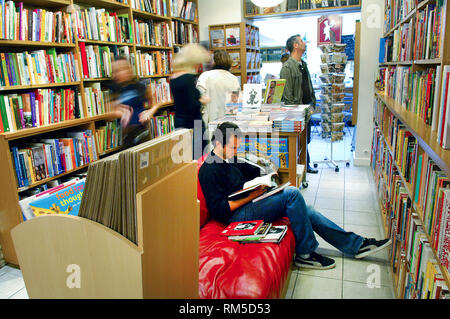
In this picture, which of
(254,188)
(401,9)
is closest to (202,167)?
(254,188)

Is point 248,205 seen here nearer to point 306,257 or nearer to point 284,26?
point 306,257

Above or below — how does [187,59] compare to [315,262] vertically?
above

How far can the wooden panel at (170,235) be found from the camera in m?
1.03

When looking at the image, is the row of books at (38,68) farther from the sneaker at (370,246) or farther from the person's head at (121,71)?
the sneaker at (370,246)

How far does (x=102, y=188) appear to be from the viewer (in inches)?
42.7

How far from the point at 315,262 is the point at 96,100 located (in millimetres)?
2546

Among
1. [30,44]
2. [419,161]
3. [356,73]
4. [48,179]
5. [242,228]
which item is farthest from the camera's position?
[356,73]

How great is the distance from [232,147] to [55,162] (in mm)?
1612

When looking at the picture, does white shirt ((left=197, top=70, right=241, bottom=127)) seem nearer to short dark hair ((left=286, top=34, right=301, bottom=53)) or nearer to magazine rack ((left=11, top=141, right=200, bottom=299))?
short dark hair ((left=286, top=34, right=301, bottom=53))

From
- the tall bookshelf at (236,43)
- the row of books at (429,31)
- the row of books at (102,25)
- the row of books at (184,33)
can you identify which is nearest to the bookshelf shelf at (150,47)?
the row of books at (102,25)

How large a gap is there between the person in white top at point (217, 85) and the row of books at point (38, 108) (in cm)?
127

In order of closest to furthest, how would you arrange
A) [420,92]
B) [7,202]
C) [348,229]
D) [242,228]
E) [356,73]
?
[420,92] < [242,228] < [7,202] < [348,229] < [356,73]

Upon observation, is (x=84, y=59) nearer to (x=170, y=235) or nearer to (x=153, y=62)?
(x=153, y=62)

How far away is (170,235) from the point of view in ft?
3.86
